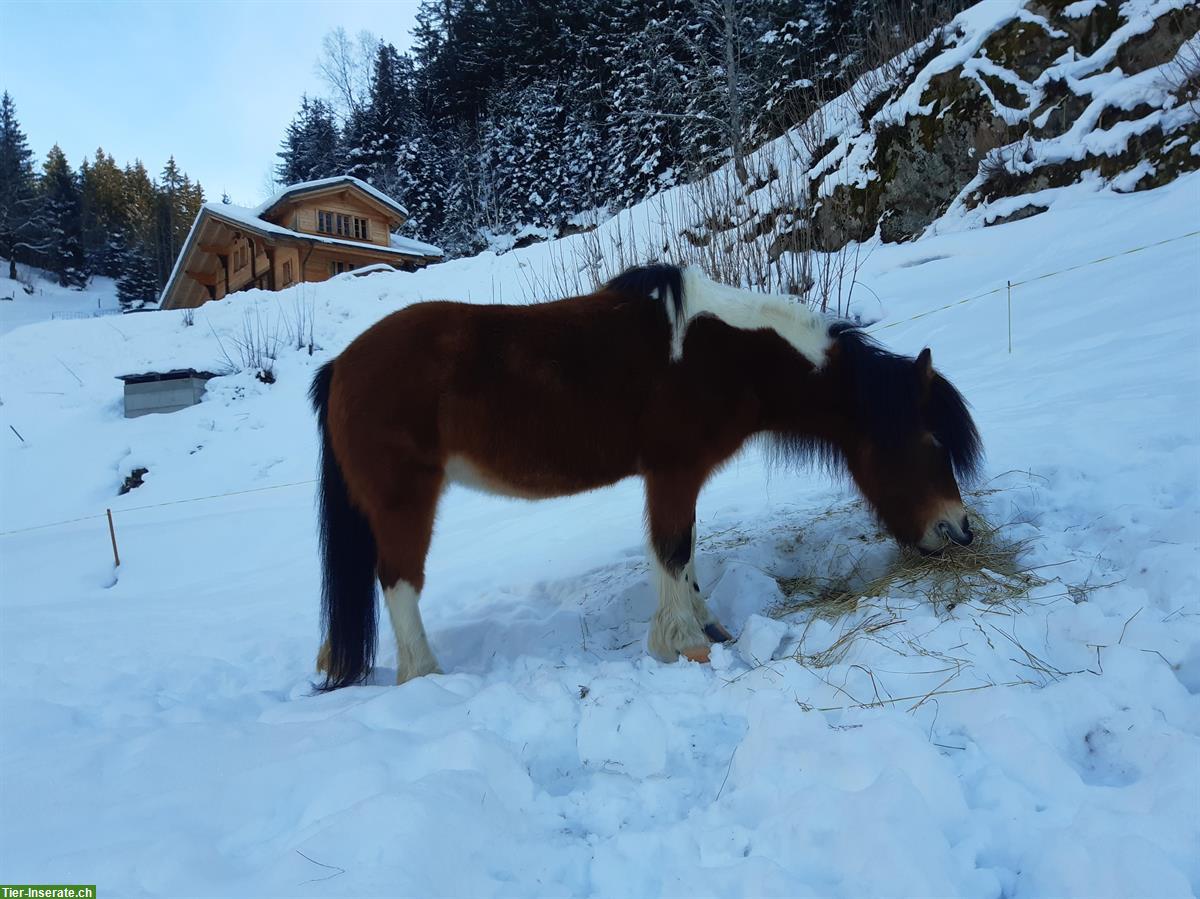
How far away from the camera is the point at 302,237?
2108cm

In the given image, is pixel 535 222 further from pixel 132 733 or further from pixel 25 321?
pixel 25 321

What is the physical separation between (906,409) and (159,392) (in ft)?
35.8

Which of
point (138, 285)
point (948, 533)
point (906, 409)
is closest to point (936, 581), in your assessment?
point (948, 533)

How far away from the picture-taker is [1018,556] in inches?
110

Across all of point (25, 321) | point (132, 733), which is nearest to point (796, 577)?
point (132, 733)

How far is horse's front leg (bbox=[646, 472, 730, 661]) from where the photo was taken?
2.91 metres

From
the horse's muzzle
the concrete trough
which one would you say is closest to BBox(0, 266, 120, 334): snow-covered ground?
the concrete trough

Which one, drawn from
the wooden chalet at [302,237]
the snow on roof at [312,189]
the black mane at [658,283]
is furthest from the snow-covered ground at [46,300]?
the black mane at [658,283]

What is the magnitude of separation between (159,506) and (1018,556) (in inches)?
326

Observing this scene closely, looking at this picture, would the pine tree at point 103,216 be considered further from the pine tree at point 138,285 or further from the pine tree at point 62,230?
the pine tree at point 138,285

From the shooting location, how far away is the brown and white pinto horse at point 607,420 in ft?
9.55

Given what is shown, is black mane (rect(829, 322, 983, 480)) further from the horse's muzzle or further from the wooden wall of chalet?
the wooden wall of chalet

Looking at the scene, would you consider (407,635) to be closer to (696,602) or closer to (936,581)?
(696,602)

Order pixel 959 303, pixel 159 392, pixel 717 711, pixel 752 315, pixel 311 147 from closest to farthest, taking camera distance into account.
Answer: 1. pixel 717 711
2. pixel 752 315
3. pixel 959 303
4. pixel 159 392
5. pixel 311 147
